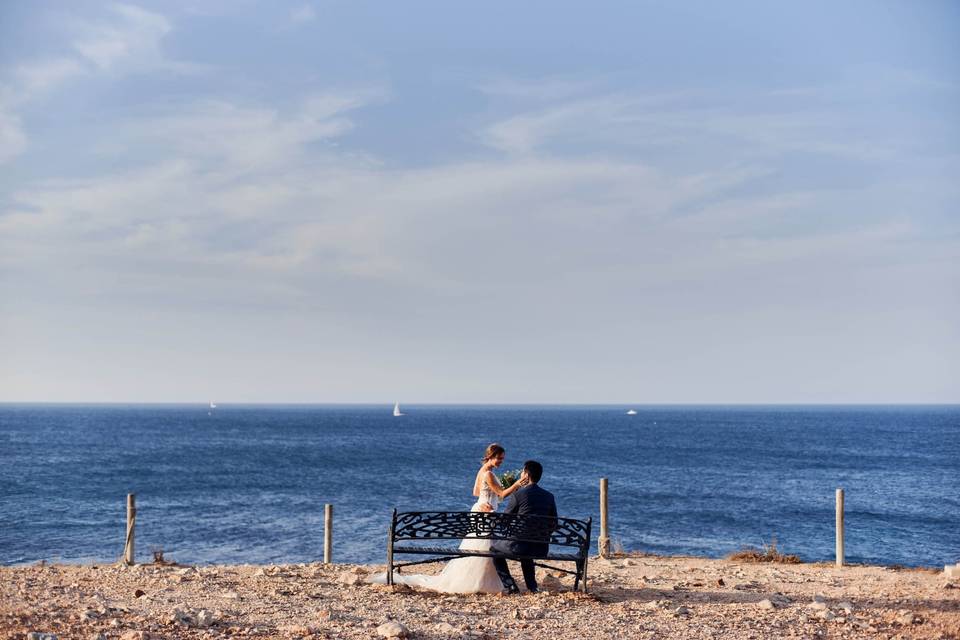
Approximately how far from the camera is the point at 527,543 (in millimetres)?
10914

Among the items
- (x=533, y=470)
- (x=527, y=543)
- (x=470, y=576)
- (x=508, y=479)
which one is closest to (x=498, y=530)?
(x=527, y=543)

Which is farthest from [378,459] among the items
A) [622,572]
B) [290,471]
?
[622,572]

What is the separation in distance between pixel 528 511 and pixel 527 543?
17.6 inches

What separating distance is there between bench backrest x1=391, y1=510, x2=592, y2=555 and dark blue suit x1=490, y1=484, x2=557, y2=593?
0.11m

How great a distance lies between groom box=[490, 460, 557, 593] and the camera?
10.9m

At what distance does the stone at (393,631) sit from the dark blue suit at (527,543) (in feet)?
9.27

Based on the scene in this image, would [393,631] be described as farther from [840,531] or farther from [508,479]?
[840,531]

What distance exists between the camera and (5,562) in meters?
28.3

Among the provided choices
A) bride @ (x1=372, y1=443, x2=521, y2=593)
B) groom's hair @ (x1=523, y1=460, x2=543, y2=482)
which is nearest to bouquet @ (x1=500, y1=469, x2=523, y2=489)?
bride @ (x1=372, y1=443, x2=521, y2=593)

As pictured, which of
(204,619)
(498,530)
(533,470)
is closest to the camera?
(204,619)

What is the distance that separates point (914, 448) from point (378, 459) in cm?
5708

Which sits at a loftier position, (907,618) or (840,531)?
(907,618)

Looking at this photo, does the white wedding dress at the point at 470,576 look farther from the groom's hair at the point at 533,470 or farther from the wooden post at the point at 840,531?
the wooden post at the point at 840,531

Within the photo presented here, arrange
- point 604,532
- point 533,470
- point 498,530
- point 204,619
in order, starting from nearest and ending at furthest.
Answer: point 204,619 < point 498,530 < point 533,470 < point 604,532
